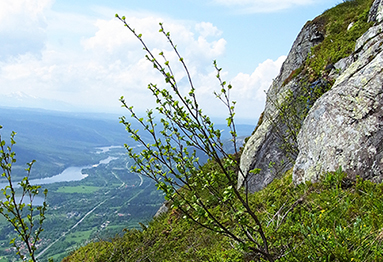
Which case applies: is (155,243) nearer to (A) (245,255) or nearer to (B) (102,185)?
(A) (245,255)

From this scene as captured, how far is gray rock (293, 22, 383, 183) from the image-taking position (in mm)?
6242

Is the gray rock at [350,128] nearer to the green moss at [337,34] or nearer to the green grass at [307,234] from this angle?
the green grass at [307,234]

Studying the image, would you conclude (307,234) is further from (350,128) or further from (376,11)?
(376,11)

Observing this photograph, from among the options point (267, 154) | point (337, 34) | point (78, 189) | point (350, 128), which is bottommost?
point (350, 128)

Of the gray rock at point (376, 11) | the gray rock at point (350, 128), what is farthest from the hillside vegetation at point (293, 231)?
the gray rock at point (376, 11)

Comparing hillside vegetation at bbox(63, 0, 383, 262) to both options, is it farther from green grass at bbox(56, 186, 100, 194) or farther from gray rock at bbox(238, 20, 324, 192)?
green grass at bbox(56, 186, 100, 194)

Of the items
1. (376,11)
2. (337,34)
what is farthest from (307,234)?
(337,34)

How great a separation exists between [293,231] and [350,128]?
4165 millimetres

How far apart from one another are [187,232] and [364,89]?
302 inches

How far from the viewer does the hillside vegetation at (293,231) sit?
3.50m

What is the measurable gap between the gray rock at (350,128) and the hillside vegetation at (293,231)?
0.56 m

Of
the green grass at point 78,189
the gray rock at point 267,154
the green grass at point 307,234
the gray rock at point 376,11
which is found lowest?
the green grass at point 307,234

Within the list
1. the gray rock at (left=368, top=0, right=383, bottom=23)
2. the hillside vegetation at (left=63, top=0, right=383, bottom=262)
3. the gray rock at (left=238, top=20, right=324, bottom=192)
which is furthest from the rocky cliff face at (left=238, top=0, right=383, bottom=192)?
the gray rock at (left=368, top=0, right=383, bottom=23)

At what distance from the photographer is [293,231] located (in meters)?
4.54
